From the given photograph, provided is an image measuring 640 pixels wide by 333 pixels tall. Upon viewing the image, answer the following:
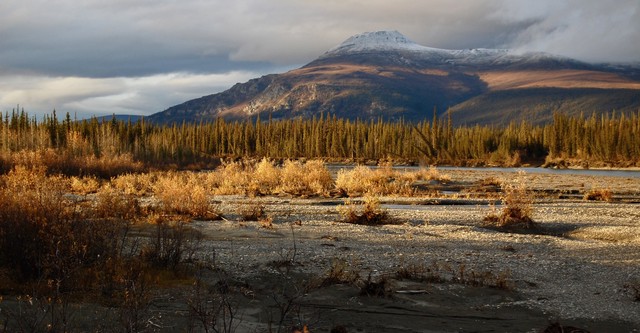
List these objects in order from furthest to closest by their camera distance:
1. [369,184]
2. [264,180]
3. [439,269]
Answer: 1. [264,180]
2. [369,184]
3. [439,269]

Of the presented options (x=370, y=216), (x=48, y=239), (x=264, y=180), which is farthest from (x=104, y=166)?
(x=48, y=239)

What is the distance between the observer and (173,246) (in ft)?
39.7

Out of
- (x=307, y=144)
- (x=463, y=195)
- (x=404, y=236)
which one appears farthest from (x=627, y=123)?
(x=404, y=236)

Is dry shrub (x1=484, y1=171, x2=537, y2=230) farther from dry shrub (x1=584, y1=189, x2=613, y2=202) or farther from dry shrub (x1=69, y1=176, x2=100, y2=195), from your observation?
dry shrub (x1=69, y1=176, x2=100, y2=195)

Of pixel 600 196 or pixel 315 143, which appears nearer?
pixel 600 196

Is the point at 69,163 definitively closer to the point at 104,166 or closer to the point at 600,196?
the point at 104,166

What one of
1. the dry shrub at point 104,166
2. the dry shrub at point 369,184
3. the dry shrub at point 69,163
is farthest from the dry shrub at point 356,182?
the dry shrub at point 104,166

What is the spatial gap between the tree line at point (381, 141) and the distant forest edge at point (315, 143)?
0.42 feet

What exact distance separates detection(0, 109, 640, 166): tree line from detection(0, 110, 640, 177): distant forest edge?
13 centimetres

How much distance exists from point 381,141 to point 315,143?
12365 mm

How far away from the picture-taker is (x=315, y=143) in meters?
117

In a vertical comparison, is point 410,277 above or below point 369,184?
above

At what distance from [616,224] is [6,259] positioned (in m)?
17.5

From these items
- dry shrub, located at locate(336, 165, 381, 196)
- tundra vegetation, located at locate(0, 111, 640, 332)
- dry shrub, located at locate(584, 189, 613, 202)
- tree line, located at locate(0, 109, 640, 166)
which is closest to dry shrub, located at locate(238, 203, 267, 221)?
tundra vegetation, located at locate(0, 111, 640, 332)
